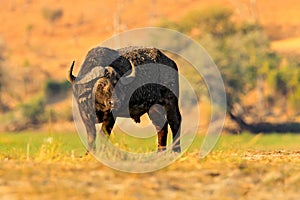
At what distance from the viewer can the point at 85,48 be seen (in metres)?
80.1

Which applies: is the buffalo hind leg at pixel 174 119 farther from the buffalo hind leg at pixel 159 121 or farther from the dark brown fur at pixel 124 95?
the buffalo hind leg at pixel 159 121

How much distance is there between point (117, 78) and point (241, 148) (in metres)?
2.52

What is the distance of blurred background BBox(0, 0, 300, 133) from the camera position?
50281mm

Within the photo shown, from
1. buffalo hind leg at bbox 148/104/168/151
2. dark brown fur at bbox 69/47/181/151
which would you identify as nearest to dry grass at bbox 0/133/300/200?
dark brown fur at bbox 69/47/181/151

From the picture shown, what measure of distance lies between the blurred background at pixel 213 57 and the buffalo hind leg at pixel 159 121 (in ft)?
74.3

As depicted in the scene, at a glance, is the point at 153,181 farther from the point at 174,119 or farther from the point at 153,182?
the point at 174,119

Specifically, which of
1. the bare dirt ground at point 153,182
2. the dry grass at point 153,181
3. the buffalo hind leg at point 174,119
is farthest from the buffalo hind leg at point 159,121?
the bare dirt ground at point 153,182

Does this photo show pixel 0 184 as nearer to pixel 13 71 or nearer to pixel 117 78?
pixel 117 78

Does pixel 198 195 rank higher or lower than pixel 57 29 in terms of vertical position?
lower

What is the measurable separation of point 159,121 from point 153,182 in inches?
196

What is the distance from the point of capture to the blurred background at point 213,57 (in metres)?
50.3

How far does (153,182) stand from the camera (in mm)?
8039

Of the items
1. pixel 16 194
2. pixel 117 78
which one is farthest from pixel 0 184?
pixel 117 78

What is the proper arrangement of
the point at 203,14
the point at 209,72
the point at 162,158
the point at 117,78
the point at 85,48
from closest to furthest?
the point at 162,158 < the point at 117,78 < the point at 209,72 < the point at 203,14 < the point at 85,48
